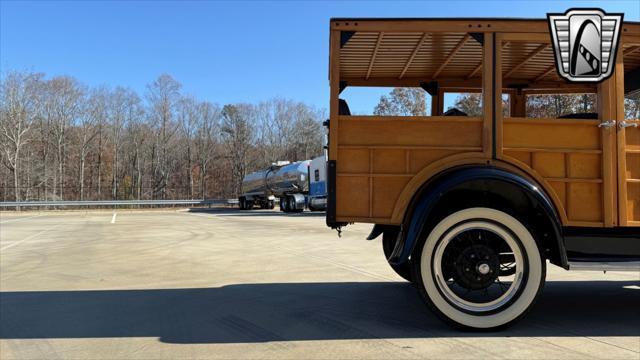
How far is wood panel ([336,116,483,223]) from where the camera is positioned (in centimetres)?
411

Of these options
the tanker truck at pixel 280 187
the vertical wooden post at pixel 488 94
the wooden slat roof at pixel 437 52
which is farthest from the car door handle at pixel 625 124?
the tanker truck at pixel 280 187

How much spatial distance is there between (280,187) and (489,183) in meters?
31.6

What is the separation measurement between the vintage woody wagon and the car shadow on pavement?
1.79ft

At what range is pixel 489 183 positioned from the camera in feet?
12.9

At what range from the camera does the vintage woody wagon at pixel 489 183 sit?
3.93 m

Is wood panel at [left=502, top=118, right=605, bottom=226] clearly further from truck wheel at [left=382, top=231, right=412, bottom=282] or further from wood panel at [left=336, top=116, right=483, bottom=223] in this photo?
truck wheel at [left=382, top=231, right=412, bottom=282]

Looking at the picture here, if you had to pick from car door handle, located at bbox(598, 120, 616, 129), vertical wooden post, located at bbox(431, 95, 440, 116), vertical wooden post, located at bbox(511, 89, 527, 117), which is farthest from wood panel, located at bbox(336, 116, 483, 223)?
vertical wooden post, located at bbox(511, 89, 527, 117)

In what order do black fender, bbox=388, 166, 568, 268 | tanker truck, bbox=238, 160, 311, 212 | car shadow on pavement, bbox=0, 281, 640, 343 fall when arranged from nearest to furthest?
black fender, bbox=388, 166, 568, 268
car shadow on pavement, bbox=0, 281, 640, 343
tanker truck, bbox=238, 160, 311, 212

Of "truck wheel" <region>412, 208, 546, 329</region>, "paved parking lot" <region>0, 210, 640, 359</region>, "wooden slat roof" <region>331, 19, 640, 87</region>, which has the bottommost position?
"paved parking lot" <region>0, 210, 640, 359</region>

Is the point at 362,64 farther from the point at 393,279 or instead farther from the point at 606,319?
the point at 606,319

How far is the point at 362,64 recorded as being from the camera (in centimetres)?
536

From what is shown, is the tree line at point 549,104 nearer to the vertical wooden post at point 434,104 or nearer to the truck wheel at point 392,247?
the vertical wooden post at point 434,104

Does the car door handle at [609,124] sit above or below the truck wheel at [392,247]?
above

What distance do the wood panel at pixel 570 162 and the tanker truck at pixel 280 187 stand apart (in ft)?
92.2
